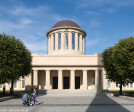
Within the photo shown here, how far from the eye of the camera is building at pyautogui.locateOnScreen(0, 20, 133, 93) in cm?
4106

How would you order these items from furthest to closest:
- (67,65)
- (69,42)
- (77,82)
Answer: (69,42)
(77,82)
(67,65)

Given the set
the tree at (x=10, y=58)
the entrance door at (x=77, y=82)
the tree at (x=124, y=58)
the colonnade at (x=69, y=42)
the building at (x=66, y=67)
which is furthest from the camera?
the colonnade at (x=69, y=42)

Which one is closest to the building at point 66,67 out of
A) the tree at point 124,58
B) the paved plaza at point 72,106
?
the tree at point 124,58

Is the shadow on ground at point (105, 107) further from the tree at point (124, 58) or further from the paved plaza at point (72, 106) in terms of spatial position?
the tree at point (124, 58)

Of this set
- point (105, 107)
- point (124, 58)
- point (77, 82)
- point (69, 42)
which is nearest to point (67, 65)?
point (77, 82)

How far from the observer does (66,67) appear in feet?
136

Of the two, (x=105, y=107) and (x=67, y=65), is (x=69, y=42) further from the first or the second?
(x=105, y=107)

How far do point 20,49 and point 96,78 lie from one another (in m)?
24.4

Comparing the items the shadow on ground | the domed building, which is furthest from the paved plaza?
the domed building

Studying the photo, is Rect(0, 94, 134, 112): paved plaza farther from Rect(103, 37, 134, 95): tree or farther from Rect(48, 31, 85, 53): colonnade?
Rect(48, 31, 85, 53): colonnade

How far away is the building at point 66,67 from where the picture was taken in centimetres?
4106

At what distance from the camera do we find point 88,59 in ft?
138

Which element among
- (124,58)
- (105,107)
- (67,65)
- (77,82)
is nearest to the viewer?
(105,107)

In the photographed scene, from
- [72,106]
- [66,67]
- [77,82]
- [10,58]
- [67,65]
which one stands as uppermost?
[10,58]
